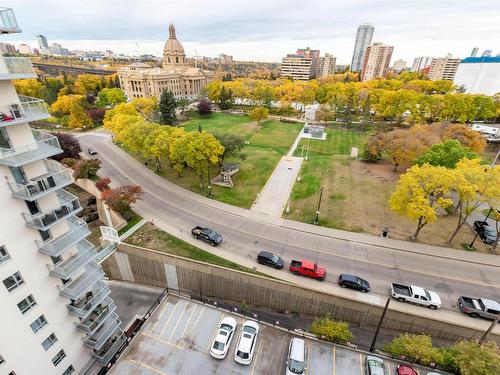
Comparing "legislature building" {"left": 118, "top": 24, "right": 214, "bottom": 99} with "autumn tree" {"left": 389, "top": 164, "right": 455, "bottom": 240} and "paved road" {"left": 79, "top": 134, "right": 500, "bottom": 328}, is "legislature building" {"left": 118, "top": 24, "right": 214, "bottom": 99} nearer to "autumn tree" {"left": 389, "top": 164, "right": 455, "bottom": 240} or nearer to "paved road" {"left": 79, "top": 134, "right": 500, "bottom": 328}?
"paved road" {"left": 79, "top": 134, "right": 500, "bottom": 328}

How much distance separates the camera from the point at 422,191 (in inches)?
1021

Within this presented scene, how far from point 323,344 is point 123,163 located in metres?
47.3

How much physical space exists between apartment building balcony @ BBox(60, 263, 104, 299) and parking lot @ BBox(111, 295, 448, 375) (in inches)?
212

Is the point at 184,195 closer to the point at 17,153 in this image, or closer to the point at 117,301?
the point at 117,301

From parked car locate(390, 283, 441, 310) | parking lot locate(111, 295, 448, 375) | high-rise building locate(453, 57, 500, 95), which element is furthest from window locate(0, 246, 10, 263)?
high-rise building locate(453, 57, 500, 95)

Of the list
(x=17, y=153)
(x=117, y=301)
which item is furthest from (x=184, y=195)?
(x=17, y=153)

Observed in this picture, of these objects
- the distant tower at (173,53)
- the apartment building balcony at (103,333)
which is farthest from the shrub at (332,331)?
the distant tower at (173,53)

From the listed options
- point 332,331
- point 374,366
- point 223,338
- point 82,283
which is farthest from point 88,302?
point 374,366

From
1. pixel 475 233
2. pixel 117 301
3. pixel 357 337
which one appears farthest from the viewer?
pixel 475 233

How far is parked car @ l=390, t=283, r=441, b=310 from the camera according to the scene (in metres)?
21.0

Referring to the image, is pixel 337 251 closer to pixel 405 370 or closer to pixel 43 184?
pixel 405 370

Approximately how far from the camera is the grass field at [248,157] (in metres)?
39.4

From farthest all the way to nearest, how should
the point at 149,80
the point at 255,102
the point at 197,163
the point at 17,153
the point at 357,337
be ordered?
the point at 149,80
the point at 255,102
the point at 197,163
the point at 357,337
the point at 17,153

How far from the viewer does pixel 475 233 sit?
29781mm
